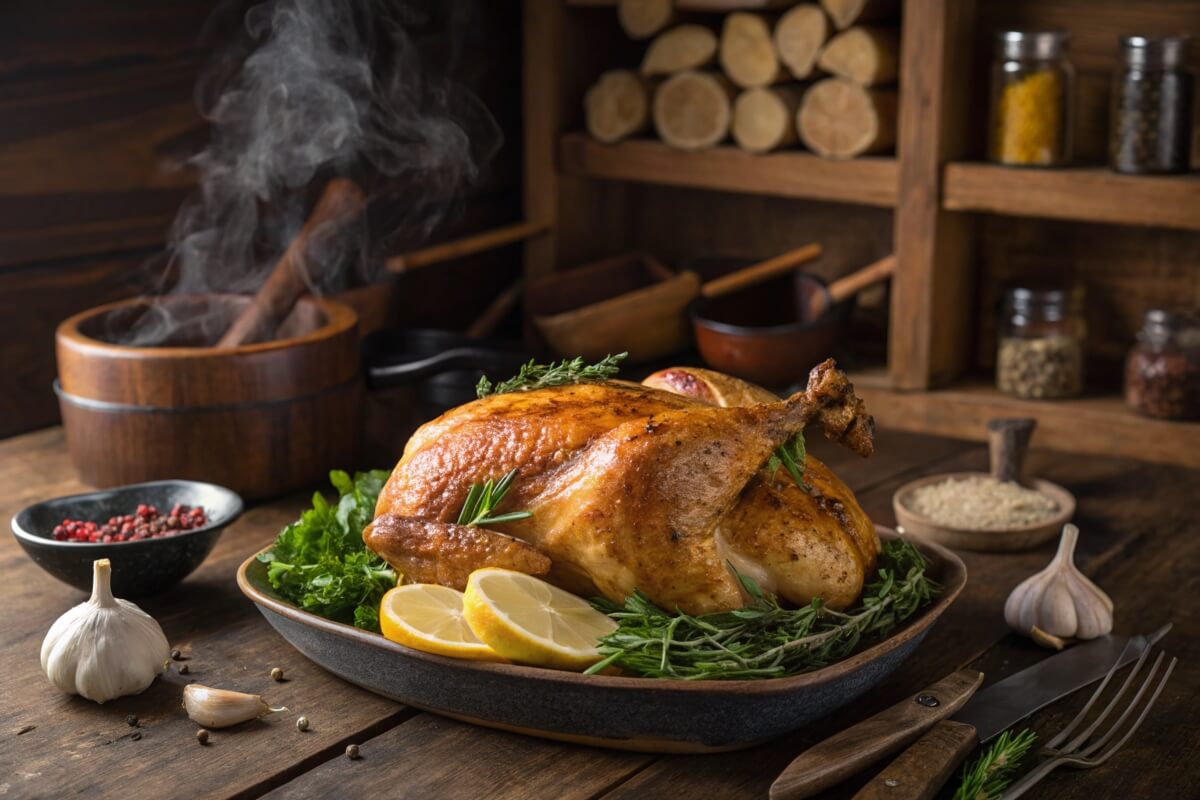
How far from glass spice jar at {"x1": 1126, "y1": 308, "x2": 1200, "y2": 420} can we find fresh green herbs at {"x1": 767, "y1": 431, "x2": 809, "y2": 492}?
111 cm

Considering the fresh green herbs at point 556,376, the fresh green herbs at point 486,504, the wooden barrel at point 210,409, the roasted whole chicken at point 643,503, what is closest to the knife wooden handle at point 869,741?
the roasted whole chicken at point 643,503

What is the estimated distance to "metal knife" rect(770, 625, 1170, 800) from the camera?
116cm

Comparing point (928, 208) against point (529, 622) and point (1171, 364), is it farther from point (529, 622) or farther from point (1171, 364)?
point (529, 622)

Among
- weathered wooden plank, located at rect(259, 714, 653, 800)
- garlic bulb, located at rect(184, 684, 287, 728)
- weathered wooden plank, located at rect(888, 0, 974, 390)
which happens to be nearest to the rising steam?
weathered wooden plank, located at rect(888, 0, 974, 390)

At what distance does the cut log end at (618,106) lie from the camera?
8.84ft

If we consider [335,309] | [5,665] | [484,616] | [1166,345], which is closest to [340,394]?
[335,309]

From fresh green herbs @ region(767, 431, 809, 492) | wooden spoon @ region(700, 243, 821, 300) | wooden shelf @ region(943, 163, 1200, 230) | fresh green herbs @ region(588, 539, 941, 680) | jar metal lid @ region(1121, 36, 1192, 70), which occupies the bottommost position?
fresh green herbs @ region(588, 539, 941, 680)

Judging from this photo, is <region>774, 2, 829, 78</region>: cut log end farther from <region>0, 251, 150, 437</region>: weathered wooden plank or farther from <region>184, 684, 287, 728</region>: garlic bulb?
<region>184, 684, 287, 728</region>: garlic bulb

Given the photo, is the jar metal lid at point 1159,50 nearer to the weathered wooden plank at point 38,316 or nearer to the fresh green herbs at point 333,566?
the fresh green herbs at point 333,566

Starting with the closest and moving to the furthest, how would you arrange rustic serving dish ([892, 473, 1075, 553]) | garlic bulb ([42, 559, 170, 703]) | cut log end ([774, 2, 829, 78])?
garlic bulb ([42, 559, 170, 703]) → rustic serving dish ([892, 473, 1075, 553]) → cut log end ([774, 2, 829, 78])

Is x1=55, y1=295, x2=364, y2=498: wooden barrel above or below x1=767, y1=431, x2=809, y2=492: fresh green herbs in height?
below

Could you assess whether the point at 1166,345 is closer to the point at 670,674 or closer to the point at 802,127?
the point at 802,127

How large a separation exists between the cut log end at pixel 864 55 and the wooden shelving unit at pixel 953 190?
0.23 ft

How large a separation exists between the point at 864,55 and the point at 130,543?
1509 millimetres
